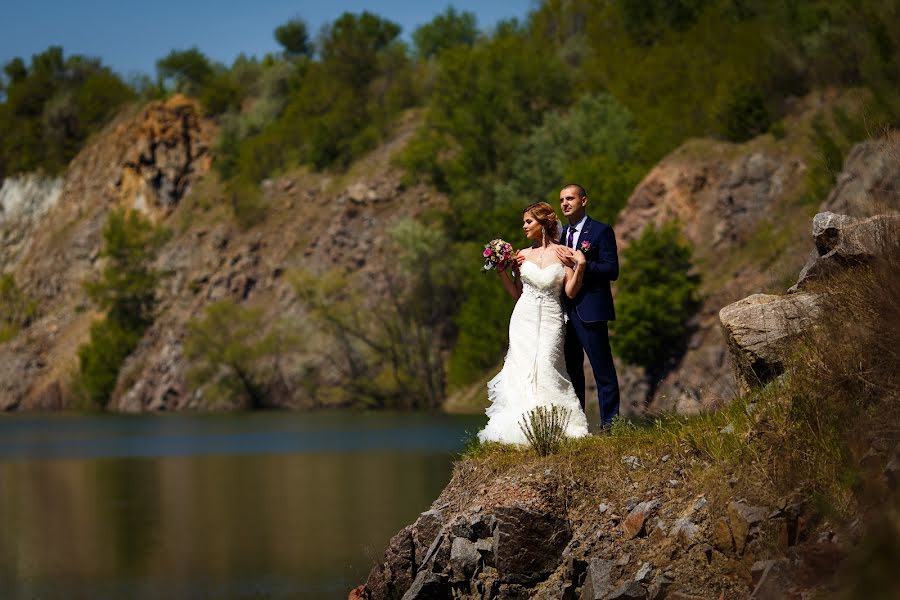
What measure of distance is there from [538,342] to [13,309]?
360 ft

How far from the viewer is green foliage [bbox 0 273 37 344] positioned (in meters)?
113

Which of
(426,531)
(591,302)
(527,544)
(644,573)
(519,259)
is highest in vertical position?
(519,259)

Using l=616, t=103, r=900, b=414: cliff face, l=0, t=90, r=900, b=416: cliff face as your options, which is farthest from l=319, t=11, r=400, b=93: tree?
l=616, t=103, r=900, b=414: cliff face

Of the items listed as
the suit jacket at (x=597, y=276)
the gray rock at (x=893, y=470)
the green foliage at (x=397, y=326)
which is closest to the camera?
the gray rock at (x=893, y=470)

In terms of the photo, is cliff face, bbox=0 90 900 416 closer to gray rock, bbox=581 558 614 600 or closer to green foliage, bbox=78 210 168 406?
green foliage, bbox=78 210 168 406

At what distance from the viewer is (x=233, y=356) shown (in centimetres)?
7862

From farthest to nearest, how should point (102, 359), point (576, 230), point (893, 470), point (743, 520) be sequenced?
point (102, 359) → point (576, 230) → point (743, 520) → point (893, 470)

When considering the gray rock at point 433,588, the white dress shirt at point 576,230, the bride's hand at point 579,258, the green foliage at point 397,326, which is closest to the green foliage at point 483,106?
the green foliage at point 397,326

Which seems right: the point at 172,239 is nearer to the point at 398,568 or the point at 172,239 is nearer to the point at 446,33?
the point at 446,33

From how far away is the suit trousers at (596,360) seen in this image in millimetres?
13570

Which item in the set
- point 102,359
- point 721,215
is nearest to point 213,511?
point 721,215

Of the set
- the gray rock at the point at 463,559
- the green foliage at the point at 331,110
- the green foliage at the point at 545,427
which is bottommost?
the gray rock at the point at 463,559

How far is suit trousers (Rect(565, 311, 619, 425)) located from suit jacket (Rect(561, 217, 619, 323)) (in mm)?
113

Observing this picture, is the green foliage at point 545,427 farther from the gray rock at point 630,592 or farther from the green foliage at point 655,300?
the green foliage at point 655,300
